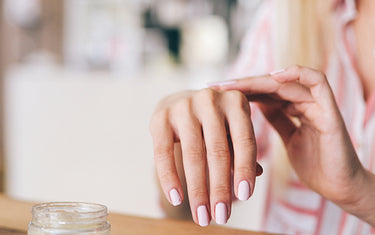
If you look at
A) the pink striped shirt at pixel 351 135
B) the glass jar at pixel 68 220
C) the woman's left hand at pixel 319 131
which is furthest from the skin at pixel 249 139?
the pink striped shirt at pixel 351 135

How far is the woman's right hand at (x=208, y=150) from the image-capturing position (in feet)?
1.95

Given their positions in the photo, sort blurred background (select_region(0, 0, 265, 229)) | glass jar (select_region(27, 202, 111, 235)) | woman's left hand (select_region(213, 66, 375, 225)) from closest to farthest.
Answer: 1. glass jar (select_region(27, 202, 111, 235))
2. woman's left hand (select_region(213, 66, 375, 225))
3. blurred background (select_region(0, 0, 265, 229))

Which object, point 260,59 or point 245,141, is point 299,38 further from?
point 245,141

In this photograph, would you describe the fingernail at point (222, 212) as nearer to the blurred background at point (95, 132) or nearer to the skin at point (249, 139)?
the skin at point (249, 139)

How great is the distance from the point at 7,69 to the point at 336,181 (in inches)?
187

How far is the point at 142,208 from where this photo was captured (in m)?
2.60

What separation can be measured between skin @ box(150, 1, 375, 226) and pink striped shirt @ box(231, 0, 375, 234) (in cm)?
29

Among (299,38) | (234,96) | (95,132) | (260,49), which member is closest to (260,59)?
(260,49)

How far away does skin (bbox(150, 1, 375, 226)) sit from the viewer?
61 cm

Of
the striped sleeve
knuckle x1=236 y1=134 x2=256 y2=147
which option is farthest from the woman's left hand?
the striped sleeve

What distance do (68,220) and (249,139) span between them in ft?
0.78

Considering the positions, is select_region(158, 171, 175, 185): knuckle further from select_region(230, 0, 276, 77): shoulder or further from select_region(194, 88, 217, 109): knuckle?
select_region(230, 0, 276, 77): shoulder

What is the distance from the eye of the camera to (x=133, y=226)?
29.4 inches

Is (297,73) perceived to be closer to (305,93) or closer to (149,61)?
(305,93)
